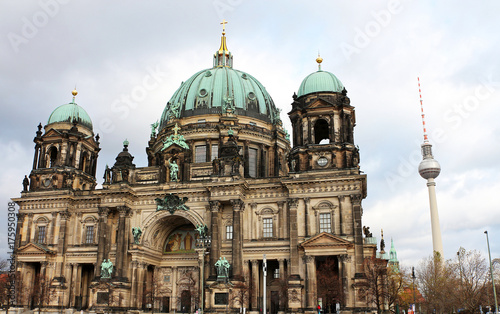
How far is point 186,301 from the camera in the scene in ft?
177

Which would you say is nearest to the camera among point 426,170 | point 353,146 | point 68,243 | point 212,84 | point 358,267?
point 358,267

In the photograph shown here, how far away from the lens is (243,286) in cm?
4672

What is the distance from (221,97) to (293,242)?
25.8 meters

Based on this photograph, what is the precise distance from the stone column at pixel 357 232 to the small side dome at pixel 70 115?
36.8 metres

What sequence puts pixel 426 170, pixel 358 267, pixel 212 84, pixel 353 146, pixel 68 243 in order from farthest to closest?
pixel 426 170 → pixel 212 84 → pixel 68 243 → pixel 353 146 → pixel 358 267

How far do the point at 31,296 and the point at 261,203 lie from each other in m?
27.1

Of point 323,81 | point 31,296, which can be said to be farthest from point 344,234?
point 31,296

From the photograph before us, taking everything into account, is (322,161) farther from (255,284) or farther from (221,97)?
(221,97)

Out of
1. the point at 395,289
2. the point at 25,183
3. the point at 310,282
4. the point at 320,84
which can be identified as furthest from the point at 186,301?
the point at 320,84

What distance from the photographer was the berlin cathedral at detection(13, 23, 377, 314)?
47.4 meters

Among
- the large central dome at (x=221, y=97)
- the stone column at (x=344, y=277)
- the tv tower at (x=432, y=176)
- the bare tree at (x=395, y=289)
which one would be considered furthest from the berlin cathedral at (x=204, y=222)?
the tv tower at (x=432, y=176)

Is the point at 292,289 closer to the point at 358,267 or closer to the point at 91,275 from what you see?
the point at 358,267

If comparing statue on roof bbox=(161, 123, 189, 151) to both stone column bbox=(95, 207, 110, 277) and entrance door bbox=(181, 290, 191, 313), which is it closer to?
stone column bbox=(95, 207, 110, 277)

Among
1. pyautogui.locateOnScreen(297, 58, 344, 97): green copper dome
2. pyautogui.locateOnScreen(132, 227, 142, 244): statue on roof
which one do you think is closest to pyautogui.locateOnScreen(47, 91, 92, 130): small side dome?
pyautogui.locateOnScreen(132, 227, 142, 244): statue on roof
